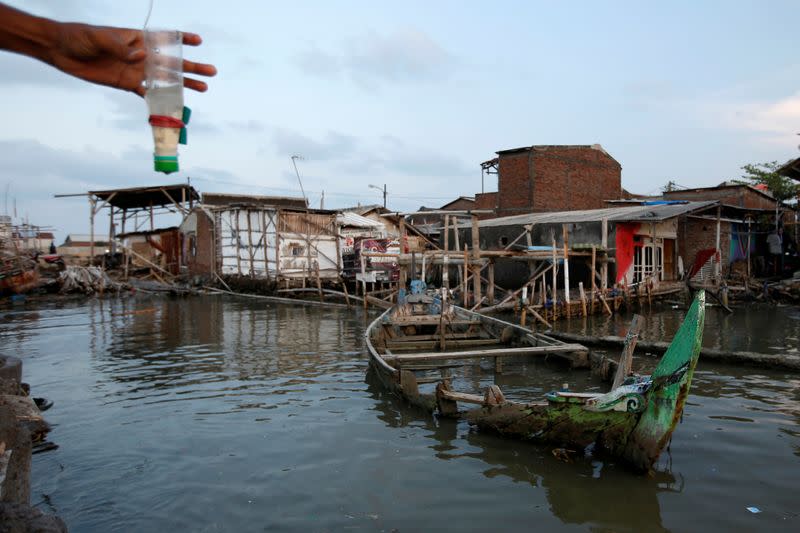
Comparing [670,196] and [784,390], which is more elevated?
[670,196]

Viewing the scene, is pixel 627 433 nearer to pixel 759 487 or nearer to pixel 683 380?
pixel 683 380

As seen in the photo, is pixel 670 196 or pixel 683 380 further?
pixel 670 196

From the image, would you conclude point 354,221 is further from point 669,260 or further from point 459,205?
point 669,260

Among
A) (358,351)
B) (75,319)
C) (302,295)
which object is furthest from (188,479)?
(302,295)

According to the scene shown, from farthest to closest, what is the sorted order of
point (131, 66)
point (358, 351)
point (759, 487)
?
point (358, 351) < point (759, 487) < point (131, 66)

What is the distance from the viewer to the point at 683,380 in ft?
16.6

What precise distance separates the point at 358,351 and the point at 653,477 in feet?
26.3

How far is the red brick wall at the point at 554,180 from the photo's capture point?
96.6 ft

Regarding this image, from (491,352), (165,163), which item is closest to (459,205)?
(491,352)

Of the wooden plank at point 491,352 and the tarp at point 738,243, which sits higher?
the tarp at point 738,243

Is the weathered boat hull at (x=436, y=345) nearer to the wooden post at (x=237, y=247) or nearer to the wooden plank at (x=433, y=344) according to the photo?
the wooden plank at (x=433, y=344)

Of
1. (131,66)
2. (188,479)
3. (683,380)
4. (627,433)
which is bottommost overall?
(188,479)

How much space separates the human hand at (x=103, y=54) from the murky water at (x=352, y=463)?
154 inches

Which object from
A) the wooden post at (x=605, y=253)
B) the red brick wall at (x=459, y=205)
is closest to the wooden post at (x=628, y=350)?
the wooden post at (x=605, y=253)
